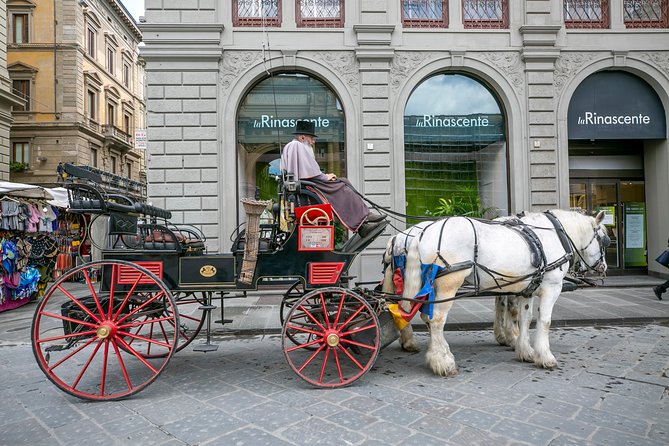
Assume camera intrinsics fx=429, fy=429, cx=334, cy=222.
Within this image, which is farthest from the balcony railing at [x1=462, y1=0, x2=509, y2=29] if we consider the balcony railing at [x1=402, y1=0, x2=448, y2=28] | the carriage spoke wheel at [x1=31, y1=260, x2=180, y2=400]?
the carriage spoke wheel at [x1=31, y1=260, x2=180, y2=400]

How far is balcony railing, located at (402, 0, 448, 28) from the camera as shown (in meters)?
10.6

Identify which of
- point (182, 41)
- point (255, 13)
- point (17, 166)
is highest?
point (255, 13)

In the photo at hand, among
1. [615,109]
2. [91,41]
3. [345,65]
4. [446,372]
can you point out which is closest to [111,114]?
[91,41]

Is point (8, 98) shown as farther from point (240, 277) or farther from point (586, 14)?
point (586, 14)

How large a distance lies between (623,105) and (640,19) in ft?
7.40

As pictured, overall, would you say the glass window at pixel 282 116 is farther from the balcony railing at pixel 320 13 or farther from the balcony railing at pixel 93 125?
the balcony railing at pixel 93 125

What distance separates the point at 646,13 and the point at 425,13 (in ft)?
18.7

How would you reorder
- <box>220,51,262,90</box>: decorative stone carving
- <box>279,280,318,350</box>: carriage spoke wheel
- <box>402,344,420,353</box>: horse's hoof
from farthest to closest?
<box>220,51,262,90</box>: decorative stone carving → <box>402,344,420,353</box>: horse's hoof → <box>279,280,318,350</box>: carriage spoke wheel

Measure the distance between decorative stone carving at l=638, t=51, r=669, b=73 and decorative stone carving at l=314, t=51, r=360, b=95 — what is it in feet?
23.4

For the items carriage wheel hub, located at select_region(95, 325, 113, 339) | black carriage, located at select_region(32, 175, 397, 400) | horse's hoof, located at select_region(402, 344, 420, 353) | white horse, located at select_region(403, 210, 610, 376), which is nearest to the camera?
carriage wheel hub, located at select_region(95, 325, 113, 339)

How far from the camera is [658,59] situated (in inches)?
420

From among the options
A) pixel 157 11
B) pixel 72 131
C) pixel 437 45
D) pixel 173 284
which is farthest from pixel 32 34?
pixel 173 284

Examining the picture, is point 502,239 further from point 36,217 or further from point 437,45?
point 36,217

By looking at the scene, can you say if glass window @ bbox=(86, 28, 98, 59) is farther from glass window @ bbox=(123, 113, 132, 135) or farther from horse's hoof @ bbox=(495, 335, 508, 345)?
horse's hoof @ bbox=(495, 335, 508, 345)
